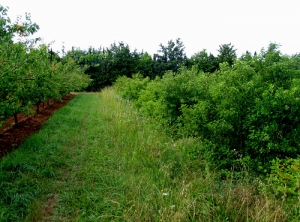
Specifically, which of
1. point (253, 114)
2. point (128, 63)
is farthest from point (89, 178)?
point (128, 63)

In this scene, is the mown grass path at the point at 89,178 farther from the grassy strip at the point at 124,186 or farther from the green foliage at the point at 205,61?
the green foliage at the point at 205,61

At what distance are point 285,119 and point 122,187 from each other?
9.43 feet

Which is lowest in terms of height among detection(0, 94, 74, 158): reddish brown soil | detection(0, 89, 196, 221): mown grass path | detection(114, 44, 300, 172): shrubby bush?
detection(0, 89, 196, 221): mown grass path

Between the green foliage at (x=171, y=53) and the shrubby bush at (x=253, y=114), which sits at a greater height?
the green foliage at (x=171, y=53)

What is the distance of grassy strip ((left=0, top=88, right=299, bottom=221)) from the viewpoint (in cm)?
256

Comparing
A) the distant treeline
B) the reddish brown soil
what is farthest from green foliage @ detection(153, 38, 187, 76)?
the reddish brown soil

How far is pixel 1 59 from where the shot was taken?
3.93m

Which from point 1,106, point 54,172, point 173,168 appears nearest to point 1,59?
point 1,106

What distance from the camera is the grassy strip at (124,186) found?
8.41ft

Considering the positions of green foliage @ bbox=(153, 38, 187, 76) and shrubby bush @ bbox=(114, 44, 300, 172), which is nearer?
shrubby bush @ bbox=(114, 44, 300, 172)

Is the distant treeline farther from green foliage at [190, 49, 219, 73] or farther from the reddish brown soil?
the reddish brown soil

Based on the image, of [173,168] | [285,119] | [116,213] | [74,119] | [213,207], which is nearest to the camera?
[213,207]

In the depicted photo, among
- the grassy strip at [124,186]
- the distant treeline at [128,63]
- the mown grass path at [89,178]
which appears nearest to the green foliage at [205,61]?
the distant treeline at [128,63]

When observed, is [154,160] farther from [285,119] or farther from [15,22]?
[15,22]
